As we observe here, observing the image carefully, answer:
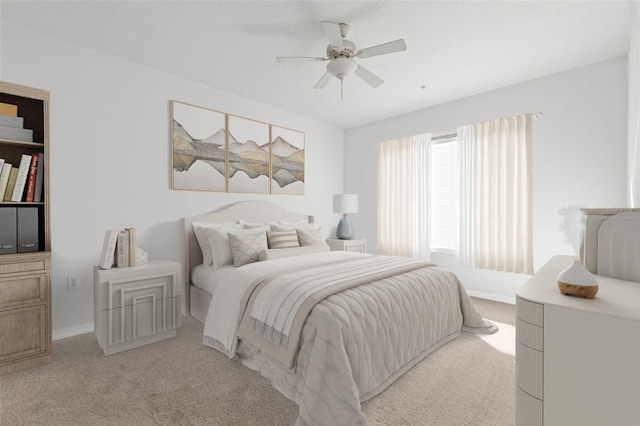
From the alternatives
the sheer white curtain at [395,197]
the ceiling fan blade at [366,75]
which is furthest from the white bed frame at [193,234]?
the ceiling fan blade at [366,75]

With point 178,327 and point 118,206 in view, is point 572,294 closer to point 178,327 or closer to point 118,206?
point 178,327

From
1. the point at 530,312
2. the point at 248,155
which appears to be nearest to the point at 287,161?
the point at 248,155

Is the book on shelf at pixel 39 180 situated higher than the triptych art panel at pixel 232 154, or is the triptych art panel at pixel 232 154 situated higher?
the triptych art panel at pixel 232 154

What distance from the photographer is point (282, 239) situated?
337cm

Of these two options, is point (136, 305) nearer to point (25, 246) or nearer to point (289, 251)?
point (25, 246)

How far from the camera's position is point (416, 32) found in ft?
8.36

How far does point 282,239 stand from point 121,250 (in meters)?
1.53

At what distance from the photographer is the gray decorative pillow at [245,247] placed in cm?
296

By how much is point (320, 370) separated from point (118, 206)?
2.67 meters

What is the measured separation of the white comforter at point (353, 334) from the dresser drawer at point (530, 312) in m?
0.92

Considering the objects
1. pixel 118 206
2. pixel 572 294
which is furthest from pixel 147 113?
pixel 572 294

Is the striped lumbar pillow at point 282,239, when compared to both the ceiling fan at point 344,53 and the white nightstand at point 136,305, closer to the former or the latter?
the white nightstand at point 136,305

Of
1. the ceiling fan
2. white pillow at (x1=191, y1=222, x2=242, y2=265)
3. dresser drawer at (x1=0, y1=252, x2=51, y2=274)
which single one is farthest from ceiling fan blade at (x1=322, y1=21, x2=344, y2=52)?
dresser drawer at (x1=0, y1=252, x2=51, y2=274)

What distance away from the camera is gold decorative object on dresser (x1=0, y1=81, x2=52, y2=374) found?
6.88ft
